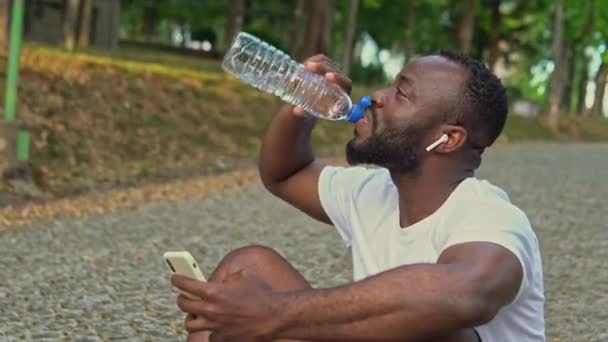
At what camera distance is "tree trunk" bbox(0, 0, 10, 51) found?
52.3 feet

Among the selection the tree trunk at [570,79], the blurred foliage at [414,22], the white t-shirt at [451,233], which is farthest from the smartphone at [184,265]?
the tree trunk at [570,79]

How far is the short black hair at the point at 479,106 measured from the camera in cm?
315

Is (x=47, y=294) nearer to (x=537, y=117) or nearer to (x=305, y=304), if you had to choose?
(x=305, y=304)

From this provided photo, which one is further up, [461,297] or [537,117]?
[461,297]

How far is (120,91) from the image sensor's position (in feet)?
56.3

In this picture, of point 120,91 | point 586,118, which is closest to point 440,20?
point 586,118

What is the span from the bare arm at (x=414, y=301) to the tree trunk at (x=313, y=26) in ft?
72.8

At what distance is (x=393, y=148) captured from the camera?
319 centimetres

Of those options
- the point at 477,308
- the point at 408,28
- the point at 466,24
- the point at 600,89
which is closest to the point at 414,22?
the point at 408,28

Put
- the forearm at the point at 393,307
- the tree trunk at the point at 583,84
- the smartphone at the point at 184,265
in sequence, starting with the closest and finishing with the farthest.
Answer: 1. the forearm at the point at 393,307
2. the smartphone at the point at 184,265
3. the tree trunk at the point at 583,84

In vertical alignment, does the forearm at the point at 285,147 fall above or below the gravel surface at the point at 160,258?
above

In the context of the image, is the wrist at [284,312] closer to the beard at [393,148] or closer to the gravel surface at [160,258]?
the beard at [393,148]

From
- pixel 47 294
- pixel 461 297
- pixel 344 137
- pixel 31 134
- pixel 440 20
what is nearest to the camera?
pixel 461 297

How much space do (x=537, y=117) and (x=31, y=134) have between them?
77.5 feet
